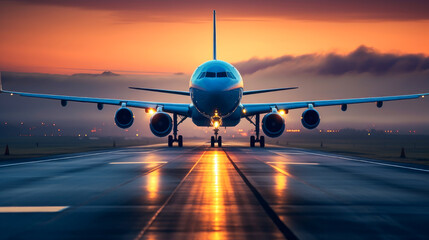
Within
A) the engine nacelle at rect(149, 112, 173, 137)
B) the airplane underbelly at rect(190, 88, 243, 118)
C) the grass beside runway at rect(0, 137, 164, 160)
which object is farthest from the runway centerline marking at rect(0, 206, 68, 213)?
the engine nacelle at rect(149, 112, 173, 137)

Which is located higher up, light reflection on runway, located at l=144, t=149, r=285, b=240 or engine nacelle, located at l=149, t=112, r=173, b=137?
engine nacelle, located at l=149, t=112, r=173, b=137

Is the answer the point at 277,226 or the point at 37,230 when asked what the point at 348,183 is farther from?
the point at 37,230

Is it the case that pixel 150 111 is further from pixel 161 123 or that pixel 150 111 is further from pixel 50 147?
pixel 50 147

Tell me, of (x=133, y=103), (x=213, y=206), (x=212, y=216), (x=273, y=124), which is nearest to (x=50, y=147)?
(x=133, y=103)

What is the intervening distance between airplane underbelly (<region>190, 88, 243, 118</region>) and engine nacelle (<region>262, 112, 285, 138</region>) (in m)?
6.13

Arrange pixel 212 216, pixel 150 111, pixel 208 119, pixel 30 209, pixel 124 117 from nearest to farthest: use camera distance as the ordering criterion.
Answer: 1. pixel 212 216
2. pixel 30 209
3. pixel 124 117
4. pixel 208 119
5. pixel 150 111

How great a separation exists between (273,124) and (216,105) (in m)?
8.68

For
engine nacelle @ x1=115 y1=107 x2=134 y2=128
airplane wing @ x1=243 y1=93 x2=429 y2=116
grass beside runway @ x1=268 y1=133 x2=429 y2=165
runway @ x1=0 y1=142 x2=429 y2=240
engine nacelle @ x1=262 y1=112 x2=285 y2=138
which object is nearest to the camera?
runway @ x1=0 y1=142 x2=429 y2=240

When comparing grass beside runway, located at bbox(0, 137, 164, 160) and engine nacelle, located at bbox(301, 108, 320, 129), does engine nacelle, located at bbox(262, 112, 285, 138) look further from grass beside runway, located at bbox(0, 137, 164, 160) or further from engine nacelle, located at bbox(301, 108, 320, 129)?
grass beside runway, located at bbox(0, 137, 164, 160)

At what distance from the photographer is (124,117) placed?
38.8 m

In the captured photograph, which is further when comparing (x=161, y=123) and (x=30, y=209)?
(x=161, y=123)

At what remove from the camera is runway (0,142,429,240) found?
25.0 ft

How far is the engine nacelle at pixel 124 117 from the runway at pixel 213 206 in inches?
862

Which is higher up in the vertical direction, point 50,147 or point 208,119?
point 208,119
